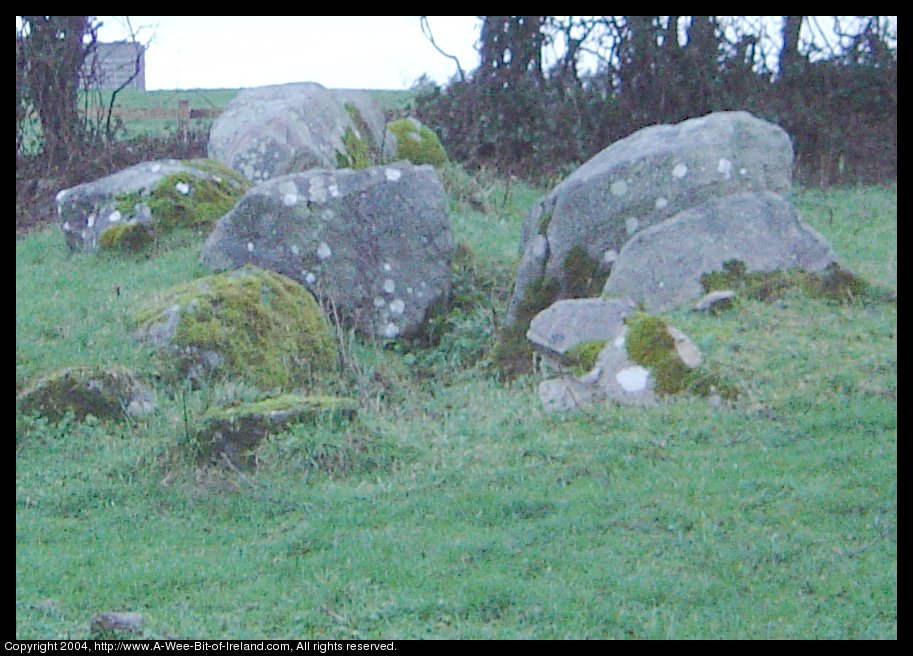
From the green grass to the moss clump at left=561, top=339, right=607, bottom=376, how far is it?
56 cm

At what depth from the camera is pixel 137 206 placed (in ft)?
43.1

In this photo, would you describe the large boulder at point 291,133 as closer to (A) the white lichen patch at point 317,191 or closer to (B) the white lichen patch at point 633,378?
(A) the white lichen patch at point 317,191

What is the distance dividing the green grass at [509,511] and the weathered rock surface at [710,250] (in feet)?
1.82

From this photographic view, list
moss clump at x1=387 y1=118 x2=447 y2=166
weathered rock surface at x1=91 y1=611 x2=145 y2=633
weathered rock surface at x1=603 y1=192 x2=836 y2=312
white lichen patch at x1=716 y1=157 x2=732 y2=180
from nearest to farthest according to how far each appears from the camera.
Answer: weathered rock surface at x1=91 y1=611 x2=145 y2=633
weathered rock surface at x1=603 y1=192 x2=836 y2=312
white lichen patch at x1=716 y1=157 x2=732 y2=180
moss clump at x1=387 y1=118 x2=447 y2=166

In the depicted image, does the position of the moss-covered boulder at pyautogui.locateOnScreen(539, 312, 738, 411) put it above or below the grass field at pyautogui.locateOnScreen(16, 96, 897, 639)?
above

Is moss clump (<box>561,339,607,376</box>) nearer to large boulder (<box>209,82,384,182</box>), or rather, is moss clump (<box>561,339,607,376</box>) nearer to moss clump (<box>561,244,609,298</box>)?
moss clump (<box>561,244,609,298</box>)

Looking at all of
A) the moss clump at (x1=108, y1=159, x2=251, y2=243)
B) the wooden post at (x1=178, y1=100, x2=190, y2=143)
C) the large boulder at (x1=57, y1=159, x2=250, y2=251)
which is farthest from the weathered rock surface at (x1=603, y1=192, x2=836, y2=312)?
the wooden post at (x1=178, y1=100, x2=190, y2=143)

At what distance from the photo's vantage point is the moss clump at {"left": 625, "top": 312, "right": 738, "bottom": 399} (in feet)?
26.1

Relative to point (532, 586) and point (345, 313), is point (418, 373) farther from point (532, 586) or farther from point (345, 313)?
point (532, 586)

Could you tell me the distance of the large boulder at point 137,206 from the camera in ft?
42.5

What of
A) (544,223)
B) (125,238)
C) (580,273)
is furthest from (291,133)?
(580,273)

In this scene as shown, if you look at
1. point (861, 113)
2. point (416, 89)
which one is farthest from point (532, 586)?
point (416, 89)

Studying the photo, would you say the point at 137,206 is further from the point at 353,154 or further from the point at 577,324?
the point at 577,324

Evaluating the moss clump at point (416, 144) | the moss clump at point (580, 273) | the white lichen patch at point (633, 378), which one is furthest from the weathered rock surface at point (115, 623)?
the moss clump at point (416, 144)
